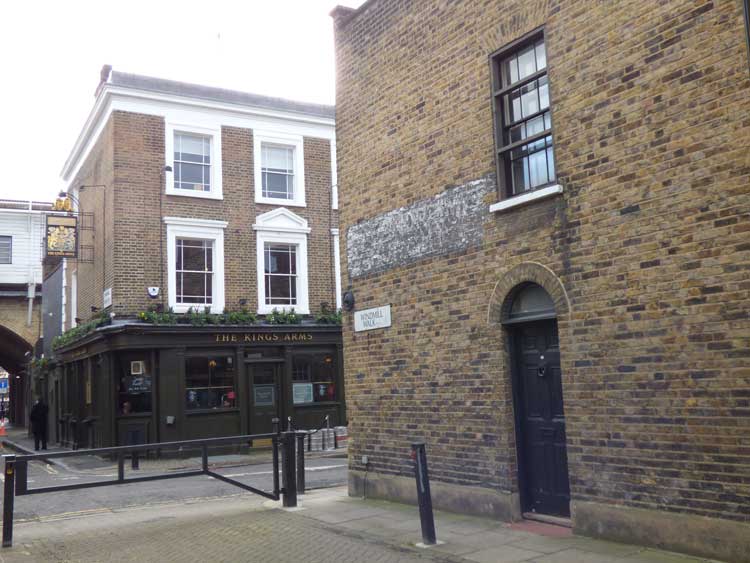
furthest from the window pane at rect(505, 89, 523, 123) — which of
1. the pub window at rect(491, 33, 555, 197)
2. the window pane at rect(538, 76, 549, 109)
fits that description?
the window pane at rect(538, 76, 549, 109)

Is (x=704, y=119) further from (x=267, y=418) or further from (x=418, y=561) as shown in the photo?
(x=267, y=418)

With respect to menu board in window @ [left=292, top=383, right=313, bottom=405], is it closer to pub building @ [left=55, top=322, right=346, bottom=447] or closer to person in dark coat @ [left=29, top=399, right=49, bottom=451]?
pub building @ [left=55, top=322, right=346, bottom=447]

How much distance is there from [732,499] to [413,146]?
5.90 meters

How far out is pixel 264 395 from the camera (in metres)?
20.9

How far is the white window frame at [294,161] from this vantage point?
70.9ft

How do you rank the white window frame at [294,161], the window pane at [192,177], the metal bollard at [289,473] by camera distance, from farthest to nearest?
the white window frame at [294,161] < the window pane at [192,177] < the metal bollard at [289,473]

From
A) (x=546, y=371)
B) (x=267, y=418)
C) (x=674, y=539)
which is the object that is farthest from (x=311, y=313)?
(x=674, y=539)

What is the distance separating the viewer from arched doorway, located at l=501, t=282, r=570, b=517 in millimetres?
7898

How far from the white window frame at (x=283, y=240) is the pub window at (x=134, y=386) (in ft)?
11.9

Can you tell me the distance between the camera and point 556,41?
25.7ft

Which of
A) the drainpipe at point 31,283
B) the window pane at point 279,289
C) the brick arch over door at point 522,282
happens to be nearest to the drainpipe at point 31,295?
the drainpipe at point 31,283

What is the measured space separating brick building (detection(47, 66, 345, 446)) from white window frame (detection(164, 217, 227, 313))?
0.03 m

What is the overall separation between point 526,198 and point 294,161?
15346 mm

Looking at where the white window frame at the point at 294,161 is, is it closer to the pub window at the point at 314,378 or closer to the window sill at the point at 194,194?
the window sill at the point at 194,194
